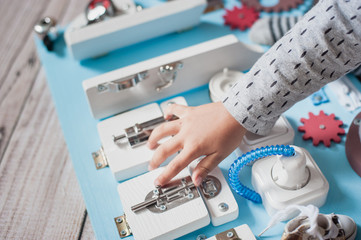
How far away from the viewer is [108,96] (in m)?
0.72

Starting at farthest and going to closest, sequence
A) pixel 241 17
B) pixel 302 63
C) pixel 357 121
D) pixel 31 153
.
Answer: pixel 241 17 < pixel 31 153 < pixel 357 121 < pixel 302 63

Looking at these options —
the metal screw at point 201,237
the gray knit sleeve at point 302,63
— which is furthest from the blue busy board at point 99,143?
the gray knit sleeve at point 302,63

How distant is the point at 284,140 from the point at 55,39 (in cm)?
60

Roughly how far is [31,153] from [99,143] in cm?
18

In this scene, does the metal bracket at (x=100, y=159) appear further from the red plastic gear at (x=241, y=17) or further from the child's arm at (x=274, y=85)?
the red plastic gear at (x=241, y=17)

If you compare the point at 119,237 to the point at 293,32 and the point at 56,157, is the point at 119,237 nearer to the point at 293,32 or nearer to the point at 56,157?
the point at 56,157

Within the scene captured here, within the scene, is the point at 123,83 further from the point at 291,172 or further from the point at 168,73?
the point at 291,172

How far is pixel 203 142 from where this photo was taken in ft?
1.97

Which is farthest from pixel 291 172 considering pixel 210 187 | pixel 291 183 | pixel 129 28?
pixel 129 28

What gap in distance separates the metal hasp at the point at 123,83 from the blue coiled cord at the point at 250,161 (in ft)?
0.80

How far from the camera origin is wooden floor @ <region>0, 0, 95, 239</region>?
70cm

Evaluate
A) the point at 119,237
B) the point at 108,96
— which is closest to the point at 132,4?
the point at 108,96

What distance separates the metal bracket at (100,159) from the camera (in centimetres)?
69

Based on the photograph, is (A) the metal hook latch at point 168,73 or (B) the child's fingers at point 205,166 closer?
(B) the child's fingers at point 205,166
